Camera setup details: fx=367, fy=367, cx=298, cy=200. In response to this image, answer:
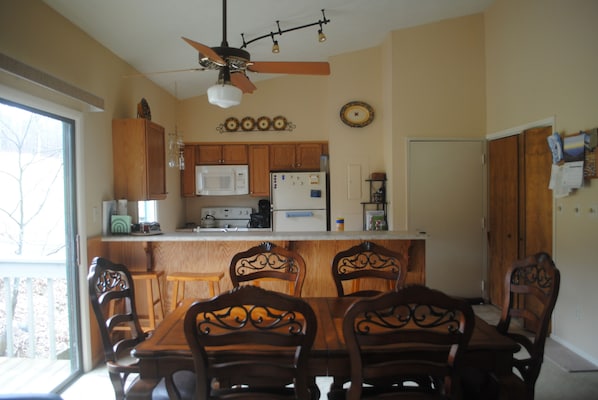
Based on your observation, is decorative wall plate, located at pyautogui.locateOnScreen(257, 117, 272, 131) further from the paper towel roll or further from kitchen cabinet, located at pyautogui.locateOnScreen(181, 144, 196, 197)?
the paper towel roll

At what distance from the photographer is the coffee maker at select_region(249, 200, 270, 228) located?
207 inches

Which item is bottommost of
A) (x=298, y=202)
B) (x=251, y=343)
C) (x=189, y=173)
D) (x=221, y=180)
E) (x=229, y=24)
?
(x=251, y=343)

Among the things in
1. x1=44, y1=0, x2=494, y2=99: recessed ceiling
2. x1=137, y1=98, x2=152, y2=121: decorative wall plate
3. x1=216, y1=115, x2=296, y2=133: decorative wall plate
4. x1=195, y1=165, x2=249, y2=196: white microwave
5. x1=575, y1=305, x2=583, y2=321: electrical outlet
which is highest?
x1=44, y1=0, x2=494, y2=99: recessed ceiling

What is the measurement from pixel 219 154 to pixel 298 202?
55.3 inches

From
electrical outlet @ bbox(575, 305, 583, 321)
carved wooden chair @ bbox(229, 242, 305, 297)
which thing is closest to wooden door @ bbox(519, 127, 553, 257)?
electrical outlet @ bbox(575, 305, 583, 321)

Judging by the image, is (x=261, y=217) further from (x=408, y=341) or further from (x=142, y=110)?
(x=408, y=341)

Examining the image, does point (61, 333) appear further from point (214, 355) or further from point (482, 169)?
point (482, 169)

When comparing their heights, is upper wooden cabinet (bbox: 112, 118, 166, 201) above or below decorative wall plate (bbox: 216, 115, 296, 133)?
below

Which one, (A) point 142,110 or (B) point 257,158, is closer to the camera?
(A) point 142,110

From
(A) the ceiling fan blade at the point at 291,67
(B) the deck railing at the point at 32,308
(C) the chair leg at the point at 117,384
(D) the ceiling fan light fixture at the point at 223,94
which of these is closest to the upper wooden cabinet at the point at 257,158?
(B) the deck railing at the point at 32,308

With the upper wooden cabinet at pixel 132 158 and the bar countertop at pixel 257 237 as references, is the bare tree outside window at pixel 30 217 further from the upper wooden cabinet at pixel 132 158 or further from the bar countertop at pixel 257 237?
the upper wooden cabinet at pixel 132 158

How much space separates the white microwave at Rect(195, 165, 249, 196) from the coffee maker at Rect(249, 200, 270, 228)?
0.36m

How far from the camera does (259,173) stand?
17.4 feet

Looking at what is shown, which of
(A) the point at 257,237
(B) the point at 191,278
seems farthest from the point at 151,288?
(A) the point at 257,237
